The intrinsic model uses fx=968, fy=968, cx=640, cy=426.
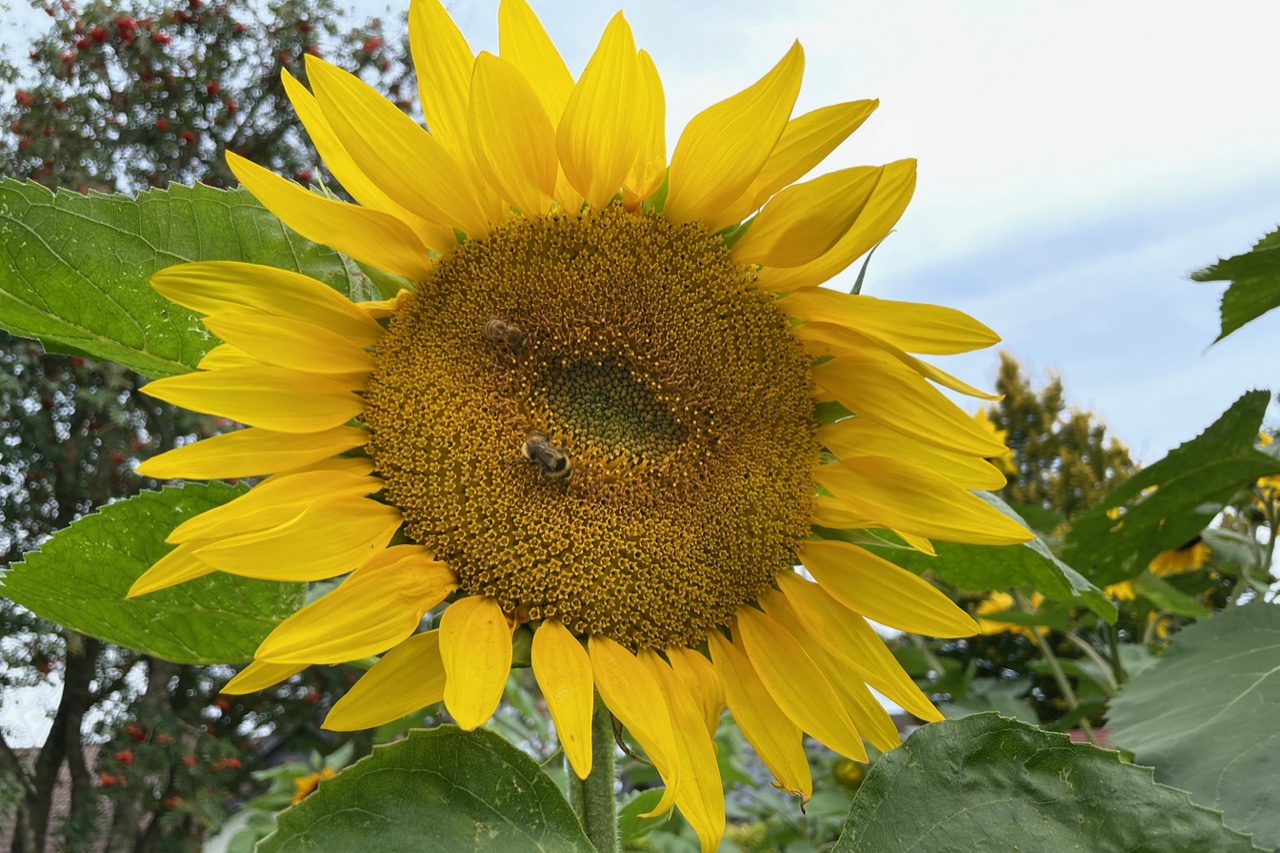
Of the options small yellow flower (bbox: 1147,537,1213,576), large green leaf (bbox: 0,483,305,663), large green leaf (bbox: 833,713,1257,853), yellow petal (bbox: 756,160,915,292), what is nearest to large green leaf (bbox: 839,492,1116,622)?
large green leaf (bbox: 833,713,1257,853)

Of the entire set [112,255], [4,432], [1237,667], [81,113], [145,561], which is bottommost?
[1237,667]

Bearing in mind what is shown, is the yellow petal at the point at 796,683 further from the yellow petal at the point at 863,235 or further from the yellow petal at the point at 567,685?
the yellow petal at the point at 863,235

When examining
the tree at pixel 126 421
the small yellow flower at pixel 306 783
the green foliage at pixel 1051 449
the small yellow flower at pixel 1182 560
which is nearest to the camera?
the small yellow flower at pixel 306 783

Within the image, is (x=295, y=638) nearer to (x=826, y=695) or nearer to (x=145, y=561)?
(x=145, y=561)

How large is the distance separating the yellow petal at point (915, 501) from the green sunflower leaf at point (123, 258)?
1.61ft

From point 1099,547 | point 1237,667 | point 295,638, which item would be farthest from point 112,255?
point 1099,547

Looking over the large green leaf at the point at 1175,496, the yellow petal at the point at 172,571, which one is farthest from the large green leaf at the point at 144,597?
the large green leaf at the point at 1175,496

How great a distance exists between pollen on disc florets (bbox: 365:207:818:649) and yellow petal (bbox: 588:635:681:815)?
3 cm

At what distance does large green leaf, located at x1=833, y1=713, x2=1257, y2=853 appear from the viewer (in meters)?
0.79

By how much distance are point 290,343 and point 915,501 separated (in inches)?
21.8

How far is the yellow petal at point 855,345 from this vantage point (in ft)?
2.76

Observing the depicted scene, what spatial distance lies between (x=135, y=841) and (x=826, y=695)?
274 inches

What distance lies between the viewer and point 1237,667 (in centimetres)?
130

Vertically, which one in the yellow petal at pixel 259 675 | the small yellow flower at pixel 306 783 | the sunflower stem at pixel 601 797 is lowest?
the small yellow flower at pixel 306 783
